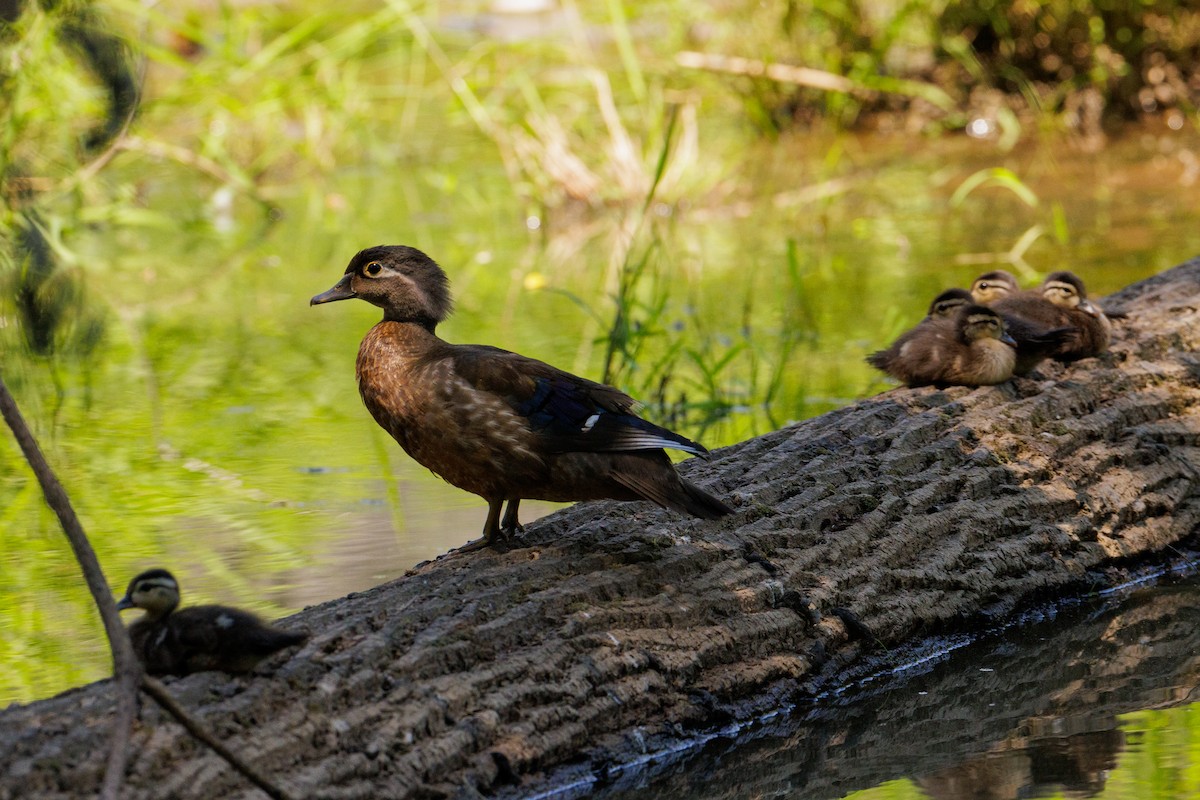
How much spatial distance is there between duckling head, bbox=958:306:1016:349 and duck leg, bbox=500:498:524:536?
1825 mm

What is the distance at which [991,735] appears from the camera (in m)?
4.20

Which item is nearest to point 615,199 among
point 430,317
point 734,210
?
point 734,210

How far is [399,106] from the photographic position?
15773 millimetres

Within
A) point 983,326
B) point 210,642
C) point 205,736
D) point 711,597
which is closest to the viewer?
point 205,736

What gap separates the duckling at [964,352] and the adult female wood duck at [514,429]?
155 cm

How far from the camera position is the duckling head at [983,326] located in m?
5.55

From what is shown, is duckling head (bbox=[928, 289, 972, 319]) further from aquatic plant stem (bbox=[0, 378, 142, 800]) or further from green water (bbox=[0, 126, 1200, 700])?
aquatic plant stem (bbox=[0, 378, 142, 800])

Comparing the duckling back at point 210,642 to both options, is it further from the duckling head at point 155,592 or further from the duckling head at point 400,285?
the duckling head at point 400,285

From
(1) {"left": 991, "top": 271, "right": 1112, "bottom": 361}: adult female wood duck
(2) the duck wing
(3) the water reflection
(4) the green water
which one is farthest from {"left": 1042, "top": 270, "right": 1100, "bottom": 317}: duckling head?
(2) the duck wing

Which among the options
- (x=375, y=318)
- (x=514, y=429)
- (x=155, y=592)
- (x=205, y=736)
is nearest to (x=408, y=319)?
(x=514, y=429)

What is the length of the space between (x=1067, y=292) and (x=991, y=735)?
2321 mm

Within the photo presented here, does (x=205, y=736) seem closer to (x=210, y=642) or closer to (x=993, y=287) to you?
(x=210, y=642)

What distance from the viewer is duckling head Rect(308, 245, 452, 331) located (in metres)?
4.83

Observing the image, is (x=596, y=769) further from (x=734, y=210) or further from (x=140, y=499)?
(x=734, y=210)
